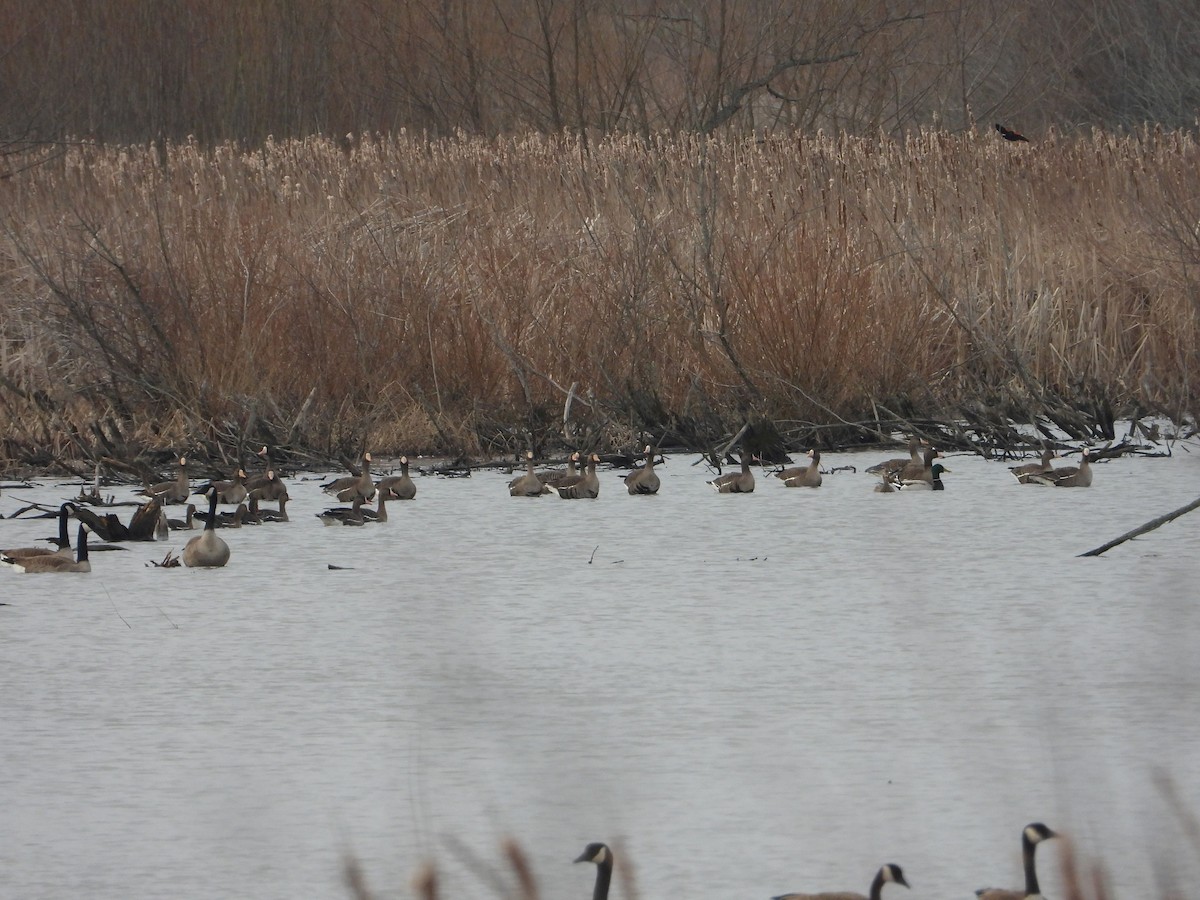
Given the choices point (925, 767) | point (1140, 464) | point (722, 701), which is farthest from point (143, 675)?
point (1140, 464)

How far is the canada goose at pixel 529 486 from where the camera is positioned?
24.0 ft

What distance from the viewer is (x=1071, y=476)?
718cm

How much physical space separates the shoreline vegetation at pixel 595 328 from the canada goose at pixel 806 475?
0.68m

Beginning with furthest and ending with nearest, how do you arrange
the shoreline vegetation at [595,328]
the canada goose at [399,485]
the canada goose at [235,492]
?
the shoreline vegetation at [595,328]
the canada goose at [235,492]
the canada goose at [399,485]

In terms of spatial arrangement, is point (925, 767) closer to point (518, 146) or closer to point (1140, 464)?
point (1140, 464)

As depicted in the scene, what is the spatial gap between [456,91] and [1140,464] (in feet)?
45.6

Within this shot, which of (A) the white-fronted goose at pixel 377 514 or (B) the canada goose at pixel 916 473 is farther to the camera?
(B) the canada goose at pixel 916 473

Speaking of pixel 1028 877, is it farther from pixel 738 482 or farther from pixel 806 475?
pixel 806 475

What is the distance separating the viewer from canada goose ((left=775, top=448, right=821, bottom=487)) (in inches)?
291

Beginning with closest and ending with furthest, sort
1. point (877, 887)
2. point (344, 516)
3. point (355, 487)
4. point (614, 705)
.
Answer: point (877, 887) < point (614, 705) < point (344, 516) < point (355, 487)

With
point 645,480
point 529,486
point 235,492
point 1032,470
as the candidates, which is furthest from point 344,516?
point 1032,470

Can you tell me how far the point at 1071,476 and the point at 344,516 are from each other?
9.64ft

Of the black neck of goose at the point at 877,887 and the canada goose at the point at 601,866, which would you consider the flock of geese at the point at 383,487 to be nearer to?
the canada goose at the point at 601,866

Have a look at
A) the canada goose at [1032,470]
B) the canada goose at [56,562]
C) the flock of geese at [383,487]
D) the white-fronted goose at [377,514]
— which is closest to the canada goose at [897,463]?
the flock of geese at [383,487]
